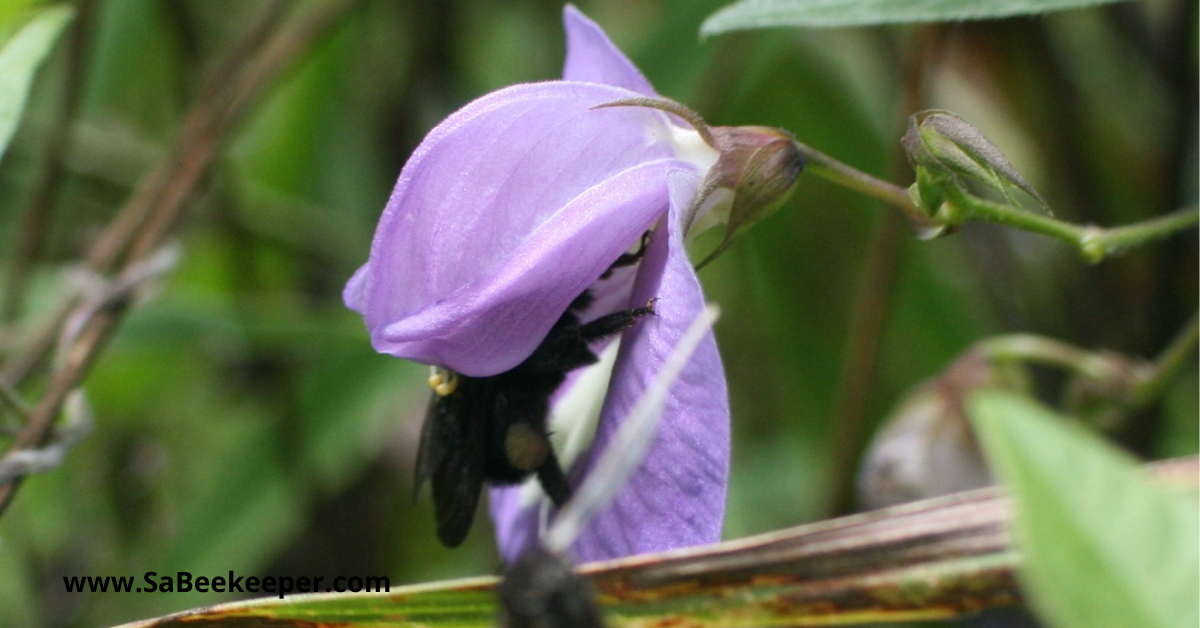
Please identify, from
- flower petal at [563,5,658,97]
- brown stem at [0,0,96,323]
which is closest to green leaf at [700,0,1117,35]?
flower petal at [563,5,658,97]

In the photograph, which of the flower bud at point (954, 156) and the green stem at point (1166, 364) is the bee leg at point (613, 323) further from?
the green stem at point (1166, 364)

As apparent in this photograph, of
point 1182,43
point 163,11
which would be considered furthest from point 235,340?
point 1182,43

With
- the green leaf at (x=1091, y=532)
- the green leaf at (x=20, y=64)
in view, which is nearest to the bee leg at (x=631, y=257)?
the green leaf at (x=20, y=64)

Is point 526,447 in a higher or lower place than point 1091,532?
lower

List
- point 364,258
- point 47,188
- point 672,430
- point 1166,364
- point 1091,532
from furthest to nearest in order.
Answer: point 364,258, point 47,188, point 1166,364, point 672,430, point 1091,532

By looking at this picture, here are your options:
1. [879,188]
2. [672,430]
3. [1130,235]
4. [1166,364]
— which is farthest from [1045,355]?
[672,430]

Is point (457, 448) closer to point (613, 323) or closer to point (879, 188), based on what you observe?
point (613, 323)

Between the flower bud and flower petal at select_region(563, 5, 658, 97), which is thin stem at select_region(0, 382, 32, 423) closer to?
flower petal at select_region(563, 5, 658, 97)
